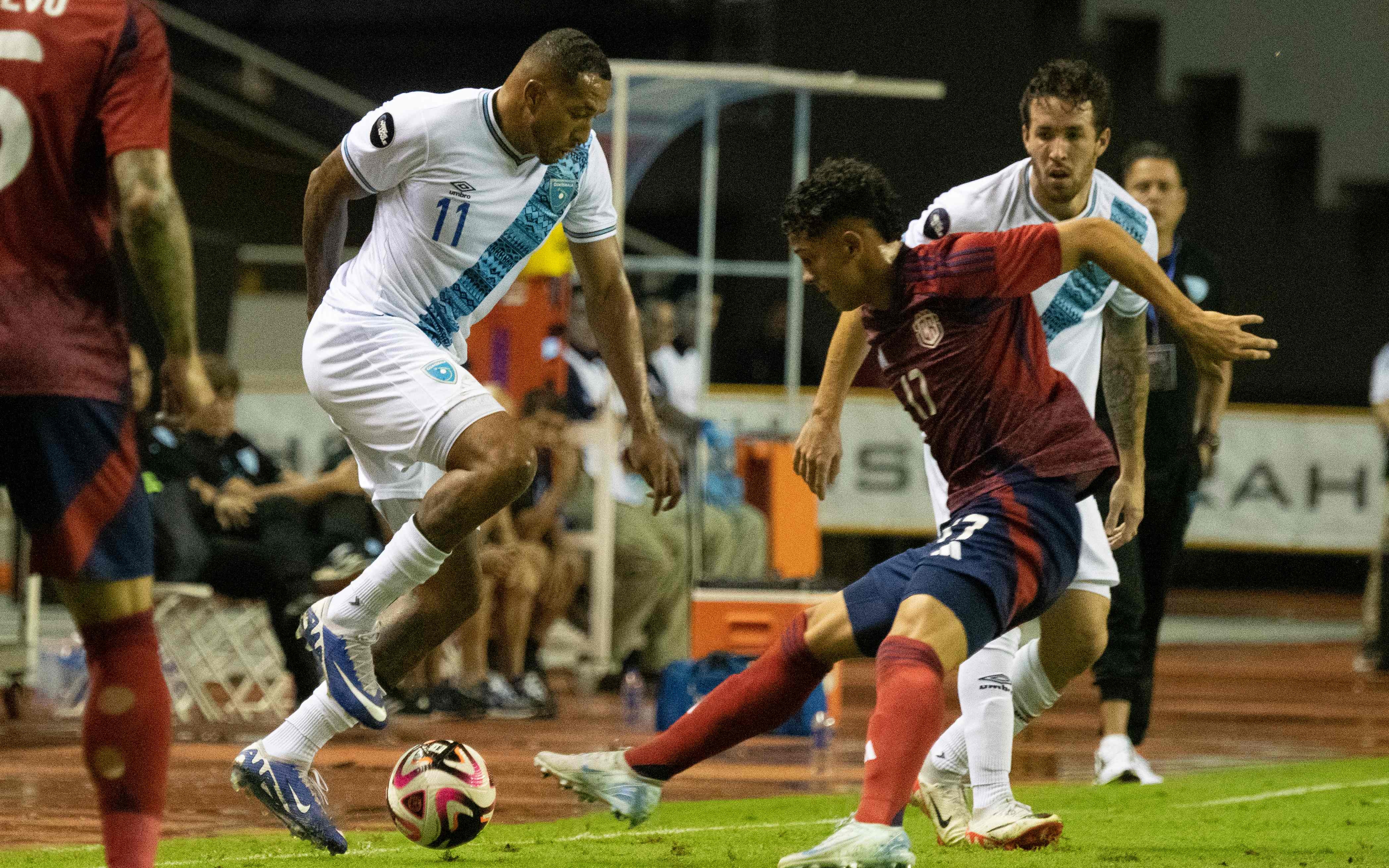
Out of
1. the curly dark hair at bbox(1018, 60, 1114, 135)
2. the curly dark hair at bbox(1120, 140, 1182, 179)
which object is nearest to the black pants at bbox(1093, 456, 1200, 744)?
the curly dark hair at bbox(1120, 140, 1182, 179)

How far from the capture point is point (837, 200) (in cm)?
413

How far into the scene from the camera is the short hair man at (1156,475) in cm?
686

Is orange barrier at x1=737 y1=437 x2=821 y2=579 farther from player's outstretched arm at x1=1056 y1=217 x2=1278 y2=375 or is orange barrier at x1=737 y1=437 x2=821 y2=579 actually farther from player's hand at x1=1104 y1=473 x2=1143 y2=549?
player's outstretched arm at x1=1056 y1=217 x2=1278 y2=375

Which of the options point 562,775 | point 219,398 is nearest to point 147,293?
point 562,775

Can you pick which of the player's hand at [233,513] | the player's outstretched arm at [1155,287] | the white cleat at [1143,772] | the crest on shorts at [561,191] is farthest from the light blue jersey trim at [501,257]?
the player's hand at [233,513]

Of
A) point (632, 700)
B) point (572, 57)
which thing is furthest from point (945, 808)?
point (632, 700)

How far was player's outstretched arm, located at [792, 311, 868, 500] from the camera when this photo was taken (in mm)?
4602

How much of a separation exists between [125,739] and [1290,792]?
186 inches

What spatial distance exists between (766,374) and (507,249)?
10184 millimetres

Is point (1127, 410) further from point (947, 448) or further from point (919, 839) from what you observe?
point (919, 839)

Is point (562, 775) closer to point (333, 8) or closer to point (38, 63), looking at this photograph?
point (38, 63)

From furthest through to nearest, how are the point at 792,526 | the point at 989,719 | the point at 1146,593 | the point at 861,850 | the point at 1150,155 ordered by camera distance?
1. the point at 792,526
2. the point at 1146,593
3. the point at 1150,155
4. the point at 989,719
5. the point at 861,850

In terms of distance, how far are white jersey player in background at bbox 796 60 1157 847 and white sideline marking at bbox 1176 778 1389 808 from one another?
46.3 inches

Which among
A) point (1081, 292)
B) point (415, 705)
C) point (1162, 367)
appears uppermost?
point (1081, 292)
